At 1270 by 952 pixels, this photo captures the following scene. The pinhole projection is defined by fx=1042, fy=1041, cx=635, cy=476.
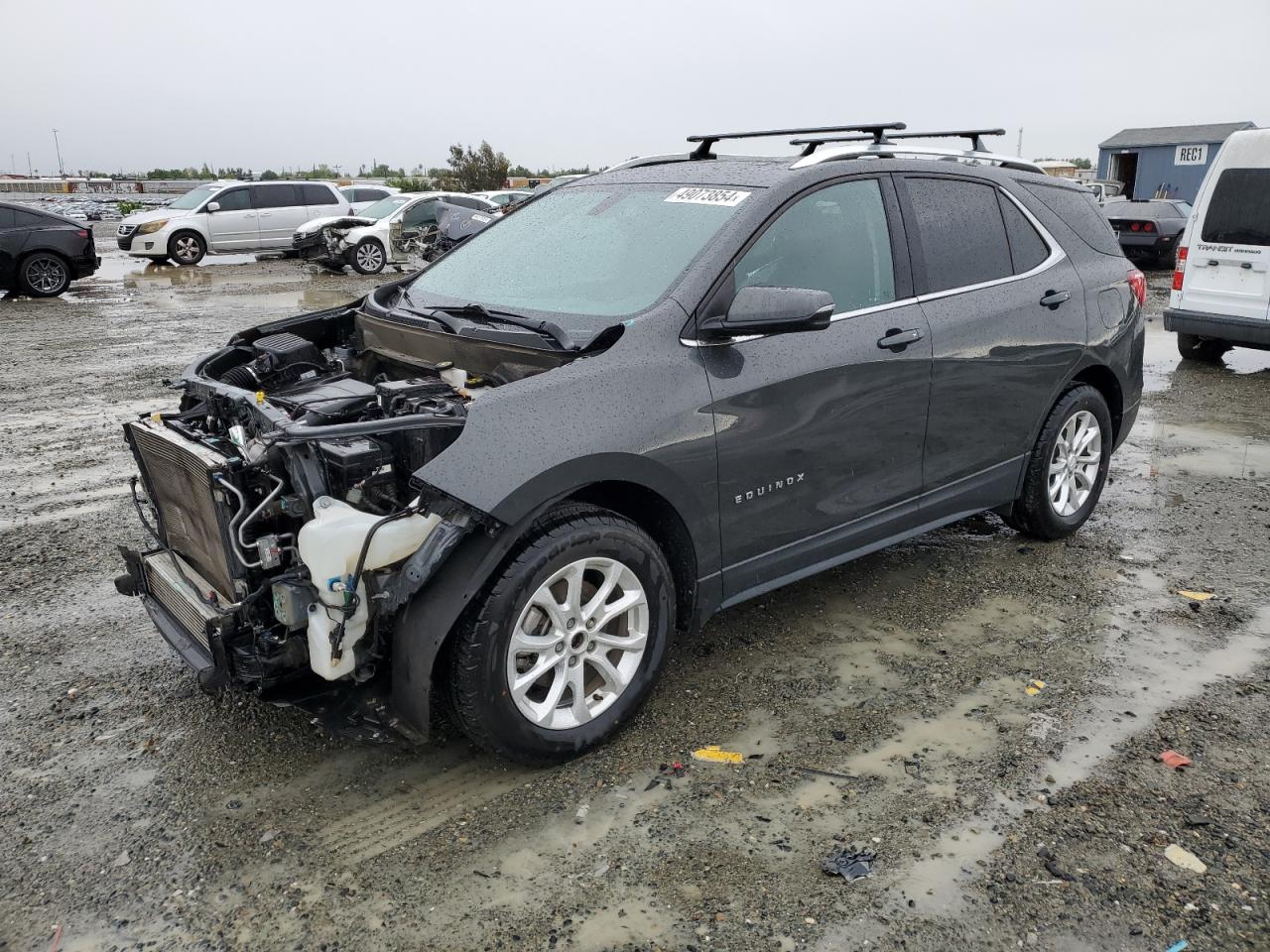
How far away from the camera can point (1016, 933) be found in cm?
264

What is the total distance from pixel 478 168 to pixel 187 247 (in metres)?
32.9

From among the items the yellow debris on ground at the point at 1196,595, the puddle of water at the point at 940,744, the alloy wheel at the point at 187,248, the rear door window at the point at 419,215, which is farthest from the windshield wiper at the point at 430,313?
the alloy wheel at the point at 187,248

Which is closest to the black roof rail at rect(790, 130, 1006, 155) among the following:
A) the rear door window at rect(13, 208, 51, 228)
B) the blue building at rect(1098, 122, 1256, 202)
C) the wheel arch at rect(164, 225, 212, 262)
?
the rear door window at rect(13, 208, 51, 228)

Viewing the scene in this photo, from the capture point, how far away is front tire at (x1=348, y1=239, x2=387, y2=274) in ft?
65.6

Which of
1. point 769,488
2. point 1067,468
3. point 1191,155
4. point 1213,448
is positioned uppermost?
point 1191,155

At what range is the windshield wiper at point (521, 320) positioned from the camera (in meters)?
3.49

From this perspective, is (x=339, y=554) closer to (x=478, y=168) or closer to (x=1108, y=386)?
(x=1108, y=386)

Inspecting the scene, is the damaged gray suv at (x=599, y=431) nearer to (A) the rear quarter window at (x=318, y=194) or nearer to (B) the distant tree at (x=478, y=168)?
(A) the rear quarter window at (x=318, y=194)

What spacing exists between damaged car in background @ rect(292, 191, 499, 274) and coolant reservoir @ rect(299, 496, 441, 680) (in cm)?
1790

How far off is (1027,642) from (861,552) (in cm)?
79

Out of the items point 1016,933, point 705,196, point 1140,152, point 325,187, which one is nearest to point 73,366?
point 705,196

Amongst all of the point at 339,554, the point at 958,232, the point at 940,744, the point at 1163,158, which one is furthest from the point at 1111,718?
the point at 1163,158

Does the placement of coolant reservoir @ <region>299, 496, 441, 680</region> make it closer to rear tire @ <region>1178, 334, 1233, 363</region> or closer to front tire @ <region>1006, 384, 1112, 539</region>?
front tire @ <region>1006, 384, 1112, 539</region>

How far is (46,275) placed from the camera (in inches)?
650
